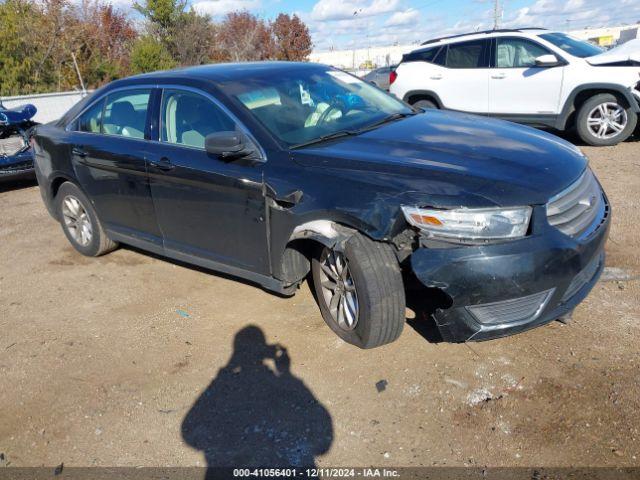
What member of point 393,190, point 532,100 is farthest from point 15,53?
point 393,190

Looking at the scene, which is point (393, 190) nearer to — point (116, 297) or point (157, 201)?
point (157, 201)

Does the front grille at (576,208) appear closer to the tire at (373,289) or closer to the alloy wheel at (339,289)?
the tire at (373,289)

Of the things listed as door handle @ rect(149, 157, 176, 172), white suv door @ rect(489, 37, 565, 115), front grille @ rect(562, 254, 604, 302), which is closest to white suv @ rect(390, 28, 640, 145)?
white suv door @ rect(489, 37, 565, 115)

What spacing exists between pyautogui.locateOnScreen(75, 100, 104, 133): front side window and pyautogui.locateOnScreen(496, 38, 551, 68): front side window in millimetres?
6532

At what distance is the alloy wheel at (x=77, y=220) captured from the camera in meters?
5.11

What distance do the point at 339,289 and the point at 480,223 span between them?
1009 mm

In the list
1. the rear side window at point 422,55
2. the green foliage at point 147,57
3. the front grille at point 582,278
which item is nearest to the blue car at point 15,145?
the rear side window at point 422,55

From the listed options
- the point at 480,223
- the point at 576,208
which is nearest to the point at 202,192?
the point at 480,223

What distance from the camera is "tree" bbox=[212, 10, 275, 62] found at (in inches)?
1273

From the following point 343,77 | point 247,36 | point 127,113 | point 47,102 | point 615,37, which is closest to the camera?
point 127,113

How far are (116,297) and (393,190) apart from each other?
108 inches

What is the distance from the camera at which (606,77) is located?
7.80 meters

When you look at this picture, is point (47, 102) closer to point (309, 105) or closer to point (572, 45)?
point (572, 45)

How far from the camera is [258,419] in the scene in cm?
288
